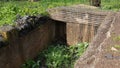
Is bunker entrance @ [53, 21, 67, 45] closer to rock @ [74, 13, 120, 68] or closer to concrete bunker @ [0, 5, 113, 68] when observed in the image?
concrete bunker @ [0, 5, 113, 68]

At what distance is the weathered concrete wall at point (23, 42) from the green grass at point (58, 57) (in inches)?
7.5

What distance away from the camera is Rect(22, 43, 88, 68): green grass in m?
6.97

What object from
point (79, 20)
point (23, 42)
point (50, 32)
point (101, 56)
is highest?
point (101, 56)

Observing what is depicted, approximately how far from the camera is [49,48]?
307 inches

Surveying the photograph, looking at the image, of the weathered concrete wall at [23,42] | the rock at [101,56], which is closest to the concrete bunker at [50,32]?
the weathered concrete wall at [23,42]

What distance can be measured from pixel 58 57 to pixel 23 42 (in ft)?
3.44

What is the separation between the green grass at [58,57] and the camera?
22.9 ft

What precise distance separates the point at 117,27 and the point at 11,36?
103 inches

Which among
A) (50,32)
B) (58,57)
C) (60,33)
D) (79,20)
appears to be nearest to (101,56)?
(58,57)

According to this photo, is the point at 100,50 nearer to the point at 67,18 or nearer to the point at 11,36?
the point at 11,36

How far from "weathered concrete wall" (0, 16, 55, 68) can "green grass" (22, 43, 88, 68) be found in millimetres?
192

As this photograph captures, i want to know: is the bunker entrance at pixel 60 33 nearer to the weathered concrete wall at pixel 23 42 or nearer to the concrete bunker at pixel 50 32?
the concrete bunker at pixel 50 32

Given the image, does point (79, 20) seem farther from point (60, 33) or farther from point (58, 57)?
point (58, 57)

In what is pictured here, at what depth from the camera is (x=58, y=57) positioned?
7.15 metres
